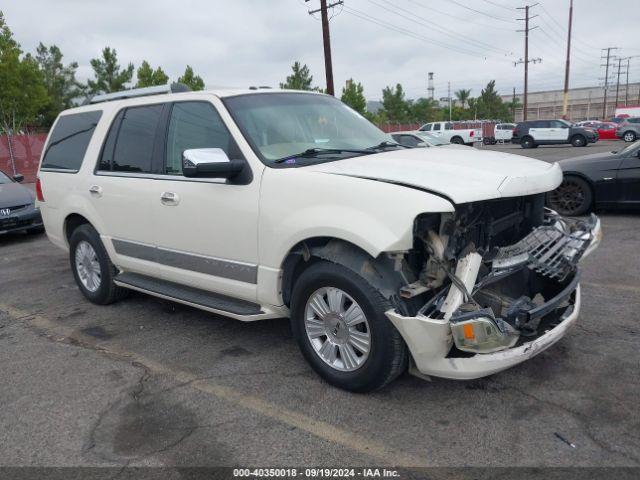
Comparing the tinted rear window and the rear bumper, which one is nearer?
the tinted rear window

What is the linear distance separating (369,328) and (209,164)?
142 cm

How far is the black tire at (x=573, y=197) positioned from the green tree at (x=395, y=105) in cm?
5024

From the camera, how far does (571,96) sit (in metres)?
106

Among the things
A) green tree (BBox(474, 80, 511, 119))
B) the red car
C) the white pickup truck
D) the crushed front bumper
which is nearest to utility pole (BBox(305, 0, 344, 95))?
the white pickup truck

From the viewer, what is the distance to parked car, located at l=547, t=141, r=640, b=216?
8.16 metres

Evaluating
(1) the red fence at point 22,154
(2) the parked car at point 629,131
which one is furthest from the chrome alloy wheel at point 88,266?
(2) the parked car at point 629,131

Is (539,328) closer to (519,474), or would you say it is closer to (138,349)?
(519,474)

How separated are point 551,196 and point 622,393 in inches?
240

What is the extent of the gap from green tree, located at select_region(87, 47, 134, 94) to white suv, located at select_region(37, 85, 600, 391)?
38.4m

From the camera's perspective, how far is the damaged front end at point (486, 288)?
114 inches

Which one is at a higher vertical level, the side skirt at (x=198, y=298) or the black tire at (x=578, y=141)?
the side skirt at (x=198, y=298)

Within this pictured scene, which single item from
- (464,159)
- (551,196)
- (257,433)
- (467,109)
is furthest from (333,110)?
(467,109)

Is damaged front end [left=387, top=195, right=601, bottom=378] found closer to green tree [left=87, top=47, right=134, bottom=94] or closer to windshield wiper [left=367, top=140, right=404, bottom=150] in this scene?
windshield wiper [left=367, top=140, right=404, bottom=150]

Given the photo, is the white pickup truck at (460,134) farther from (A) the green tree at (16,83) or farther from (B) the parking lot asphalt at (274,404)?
(B) the parking lot asphalt at (274,404)
